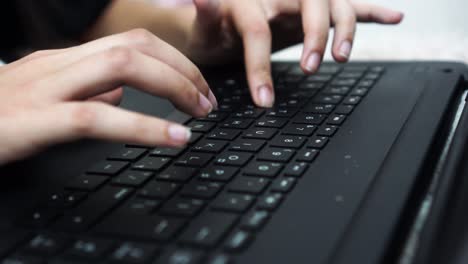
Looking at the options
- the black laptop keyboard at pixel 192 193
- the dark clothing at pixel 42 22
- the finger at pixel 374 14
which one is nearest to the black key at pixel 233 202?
the black laptop keyboard at pixel 192 193

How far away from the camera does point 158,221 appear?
302 mm

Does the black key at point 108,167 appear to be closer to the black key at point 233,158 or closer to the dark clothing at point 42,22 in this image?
the black key at point 233,158

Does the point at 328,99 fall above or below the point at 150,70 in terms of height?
below

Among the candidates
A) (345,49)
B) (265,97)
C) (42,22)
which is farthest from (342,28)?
(42,22)

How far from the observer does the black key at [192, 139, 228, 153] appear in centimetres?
41

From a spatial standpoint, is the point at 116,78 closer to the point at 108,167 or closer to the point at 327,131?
the point at 108,167

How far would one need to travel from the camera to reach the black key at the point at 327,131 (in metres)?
0.43

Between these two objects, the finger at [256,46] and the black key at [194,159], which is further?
the finger at [256,46]

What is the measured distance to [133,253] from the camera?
0.27 m

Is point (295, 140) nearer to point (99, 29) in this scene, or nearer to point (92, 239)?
point (92, 239)

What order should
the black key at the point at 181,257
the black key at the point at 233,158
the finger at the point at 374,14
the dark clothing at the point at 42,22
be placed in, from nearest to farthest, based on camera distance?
the black key at the point at 181,257
the black key at the point at 233,158
the finger at the point at 374,14
the dark clothing at the point at 42,22

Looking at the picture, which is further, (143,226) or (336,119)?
(336,119)

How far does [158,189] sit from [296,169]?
9 centimetres

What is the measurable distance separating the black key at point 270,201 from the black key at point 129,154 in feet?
0.40
